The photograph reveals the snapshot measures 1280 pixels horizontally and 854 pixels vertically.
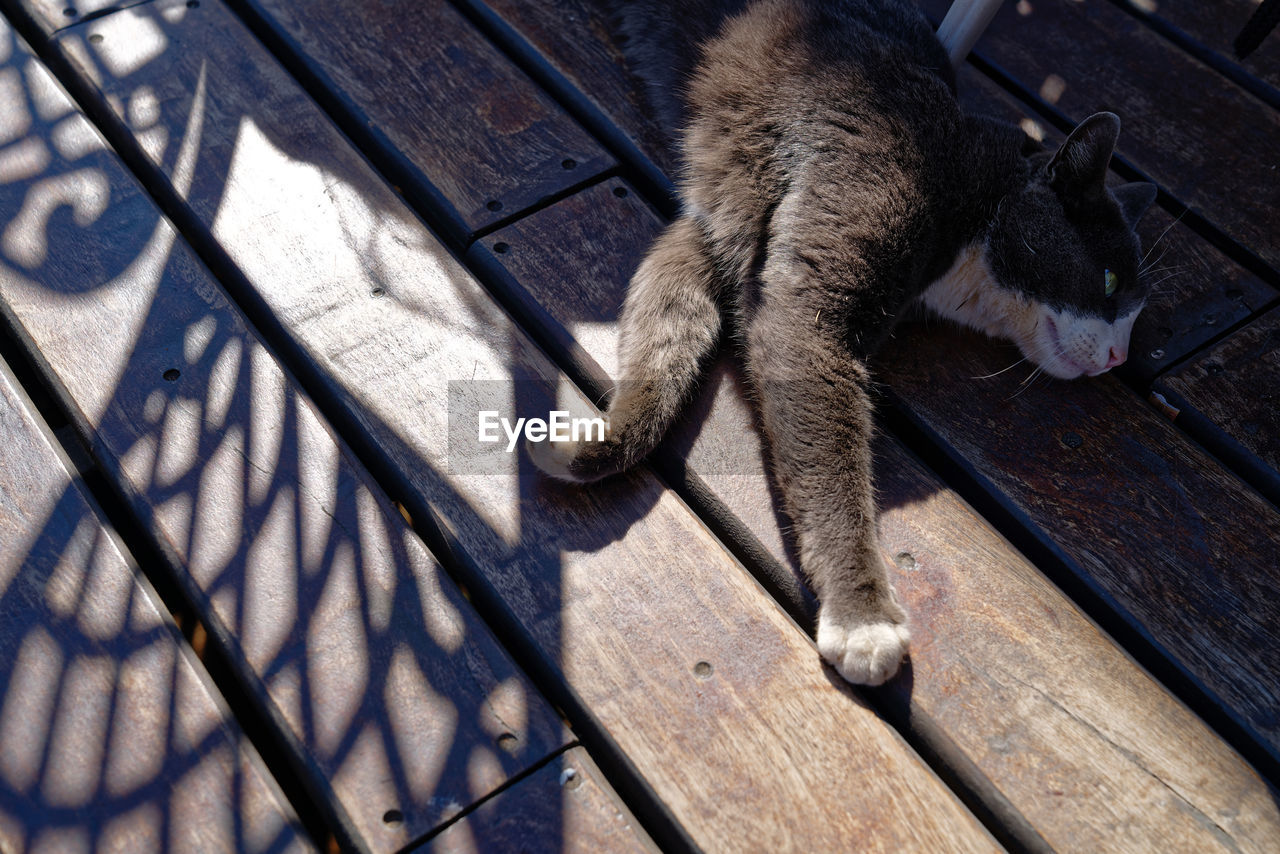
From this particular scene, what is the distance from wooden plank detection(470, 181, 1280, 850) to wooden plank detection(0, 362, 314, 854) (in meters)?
0.75

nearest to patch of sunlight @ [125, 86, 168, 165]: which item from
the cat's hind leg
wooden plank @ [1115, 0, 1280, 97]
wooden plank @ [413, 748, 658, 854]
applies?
the cat's hind leg

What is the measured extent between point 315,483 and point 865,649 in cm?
83

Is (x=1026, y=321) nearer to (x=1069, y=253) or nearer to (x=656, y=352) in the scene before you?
→ (x=1069, y=253)

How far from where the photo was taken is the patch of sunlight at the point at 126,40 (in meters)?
1.88

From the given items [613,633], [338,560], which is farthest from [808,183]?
[338,560]

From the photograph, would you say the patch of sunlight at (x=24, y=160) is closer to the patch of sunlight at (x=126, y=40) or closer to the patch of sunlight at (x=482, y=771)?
the patch of sunlight at (x=126, y=40)

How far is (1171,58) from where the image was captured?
7.02ft

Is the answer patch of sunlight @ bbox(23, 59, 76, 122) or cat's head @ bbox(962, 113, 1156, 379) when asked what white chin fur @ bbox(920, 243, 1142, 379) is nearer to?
cat's head @ bbox(962, 113, 1156, 379)

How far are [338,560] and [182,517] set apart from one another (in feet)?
0.79

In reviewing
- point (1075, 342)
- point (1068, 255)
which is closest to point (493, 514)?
point (1075, 342)

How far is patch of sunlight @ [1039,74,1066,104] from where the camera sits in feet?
6.81

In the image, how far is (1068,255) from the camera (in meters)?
1.72

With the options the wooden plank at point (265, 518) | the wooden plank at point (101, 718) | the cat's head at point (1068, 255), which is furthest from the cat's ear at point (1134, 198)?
the wooden plank at point (101, 718)

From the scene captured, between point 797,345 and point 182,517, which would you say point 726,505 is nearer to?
point 797,345
